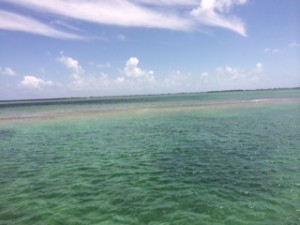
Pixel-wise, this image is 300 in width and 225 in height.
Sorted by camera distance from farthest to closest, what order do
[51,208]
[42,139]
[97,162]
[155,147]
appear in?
1. [42,139]
2. [155,147]
3. [97,162]
4. [51,208]

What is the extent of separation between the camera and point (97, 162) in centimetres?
2100

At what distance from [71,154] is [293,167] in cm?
1599

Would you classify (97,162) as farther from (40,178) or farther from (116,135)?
(116,135)

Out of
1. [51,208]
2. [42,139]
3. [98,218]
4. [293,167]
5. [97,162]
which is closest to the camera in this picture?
[98,218]

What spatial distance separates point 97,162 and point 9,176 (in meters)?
5.60

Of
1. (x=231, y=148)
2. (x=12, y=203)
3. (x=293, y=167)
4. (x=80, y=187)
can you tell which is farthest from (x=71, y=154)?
(x=293, y=167)

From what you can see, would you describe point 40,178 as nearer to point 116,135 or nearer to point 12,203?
point 12,203

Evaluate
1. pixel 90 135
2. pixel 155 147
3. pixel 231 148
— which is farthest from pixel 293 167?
pixel 90 135

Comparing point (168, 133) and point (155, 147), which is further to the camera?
point (168, 133)

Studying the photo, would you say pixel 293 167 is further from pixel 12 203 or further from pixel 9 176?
pixel 9 176

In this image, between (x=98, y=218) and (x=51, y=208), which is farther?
(x=51, y=208)

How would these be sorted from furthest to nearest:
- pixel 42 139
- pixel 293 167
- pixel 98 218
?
1. pixel 42 139
2. pixel 293 167
3. pixel 98 218

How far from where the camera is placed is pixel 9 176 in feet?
60.7

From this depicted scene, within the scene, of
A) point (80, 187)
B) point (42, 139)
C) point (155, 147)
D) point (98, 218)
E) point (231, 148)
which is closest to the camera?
point (98, 218)
